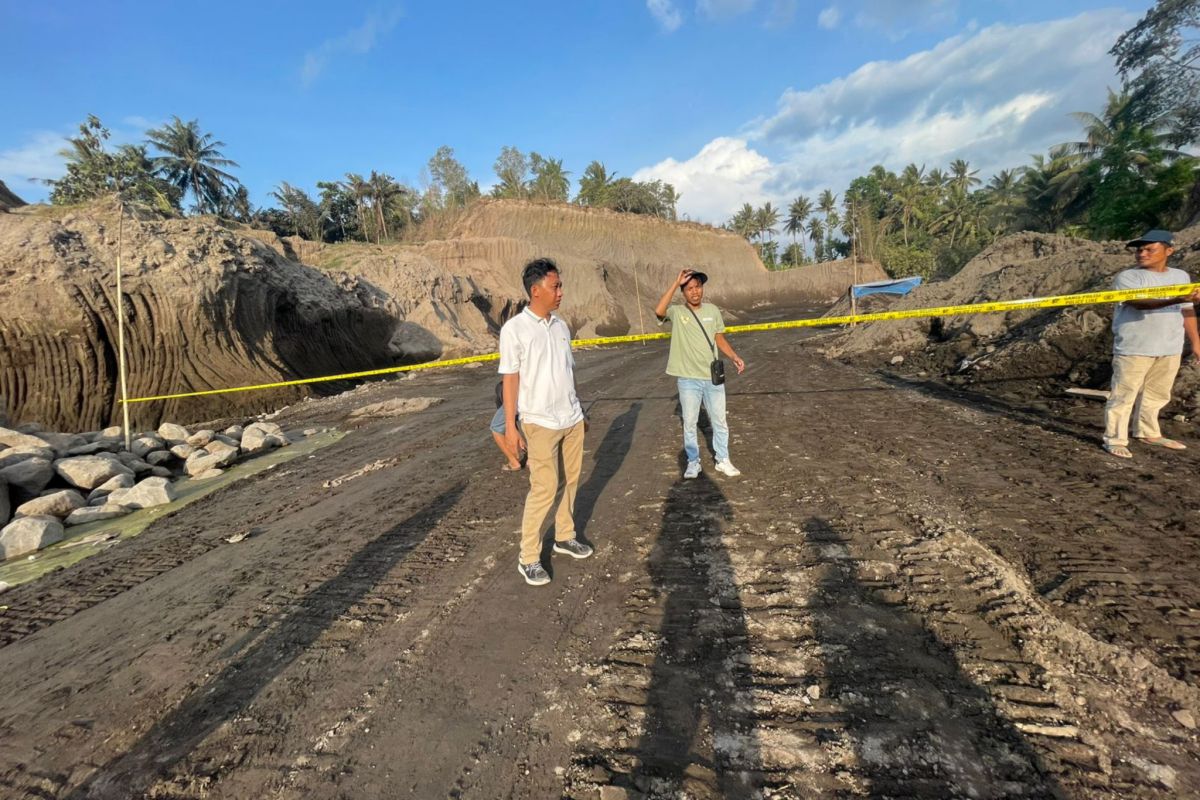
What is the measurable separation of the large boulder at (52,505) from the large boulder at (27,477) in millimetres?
758

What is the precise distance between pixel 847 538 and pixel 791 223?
78598mm

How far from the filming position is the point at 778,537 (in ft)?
10.4

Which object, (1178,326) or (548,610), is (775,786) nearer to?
(548,610)

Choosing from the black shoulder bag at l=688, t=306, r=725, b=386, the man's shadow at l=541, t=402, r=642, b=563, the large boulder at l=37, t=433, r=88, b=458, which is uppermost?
the black shoulder bag at l=688, t=306, r=725, b=386

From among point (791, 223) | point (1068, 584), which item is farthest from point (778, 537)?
point (791, 223)

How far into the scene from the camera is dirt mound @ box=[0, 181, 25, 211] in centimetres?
1091

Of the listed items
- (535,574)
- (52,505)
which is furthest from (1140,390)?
(52,505)

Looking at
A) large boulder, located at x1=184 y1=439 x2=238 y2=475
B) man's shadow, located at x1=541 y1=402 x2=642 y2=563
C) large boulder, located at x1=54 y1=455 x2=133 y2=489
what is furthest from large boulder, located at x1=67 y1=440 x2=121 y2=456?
man's shadow, located at x1=541 y1=402 x2=642 y2=563

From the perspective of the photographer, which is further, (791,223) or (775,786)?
(791,223)

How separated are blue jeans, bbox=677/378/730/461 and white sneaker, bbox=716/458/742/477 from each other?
0.13 ft

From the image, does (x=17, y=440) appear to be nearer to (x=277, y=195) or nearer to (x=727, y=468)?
(x=727, y=468)

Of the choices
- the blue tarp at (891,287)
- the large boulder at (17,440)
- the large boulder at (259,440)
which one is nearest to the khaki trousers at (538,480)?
the large boulder at (259,440)

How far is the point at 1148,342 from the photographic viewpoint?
3.92 meters

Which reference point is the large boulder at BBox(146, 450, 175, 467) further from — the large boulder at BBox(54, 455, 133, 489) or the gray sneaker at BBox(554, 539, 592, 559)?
the gray sneaker at BBox(554, 539, 592, 559)
